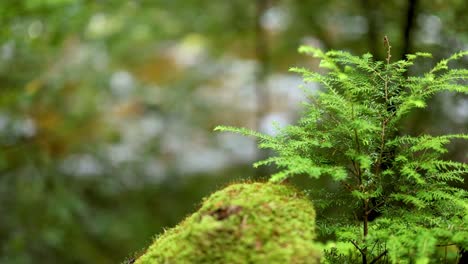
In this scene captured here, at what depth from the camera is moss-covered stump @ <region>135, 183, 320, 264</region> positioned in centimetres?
153

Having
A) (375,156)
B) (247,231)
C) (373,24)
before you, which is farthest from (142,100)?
(247,231)

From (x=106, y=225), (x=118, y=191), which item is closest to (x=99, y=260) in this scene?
(x=106, y=225)

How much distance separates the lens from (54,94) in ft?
18.5

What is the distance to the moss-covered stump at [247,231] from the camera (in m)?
1.53

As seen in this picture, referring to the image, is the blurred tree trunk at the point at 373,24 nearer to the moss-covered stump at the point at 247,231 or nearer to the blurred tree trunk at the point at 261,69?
the blurred tree trunk at the point at 261,69

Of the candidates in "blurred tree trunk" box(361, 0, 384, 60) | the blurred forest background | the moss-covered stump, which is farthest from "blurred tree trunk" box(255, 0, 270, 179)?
the moss-covered stump

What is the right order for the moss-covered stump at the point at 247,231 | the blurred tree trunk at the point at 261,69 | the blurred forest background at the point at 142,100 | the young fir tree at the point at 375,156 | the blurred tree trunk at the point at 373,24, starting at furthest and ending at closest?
the blurred tree trunk at the point at 261,69 → the blurred forest background at the point at 142,100 → the blurred tree trunk at the point at 373,24 → the young fir tree at the point at 375,156 → the moss-covered stump at the point at 247,231

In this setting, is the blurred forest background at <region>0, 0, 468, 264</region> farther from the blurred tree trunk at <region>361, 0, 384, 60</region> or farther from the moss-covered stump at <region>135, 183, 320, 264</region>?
the moss-covered stump at <region>135, 183, 320, 264</region>

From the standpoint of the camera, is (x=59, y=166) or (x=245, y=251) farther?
(x=59, y=166)

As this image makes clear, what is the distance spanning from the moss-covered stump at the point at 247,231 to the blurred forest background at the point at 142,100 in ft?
9.82

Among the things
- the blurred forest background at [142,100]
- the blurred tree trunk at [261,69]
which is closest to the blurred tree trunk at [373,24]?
the blurred forest background at [142,100]

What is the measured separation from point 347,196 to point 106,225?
15.6ft

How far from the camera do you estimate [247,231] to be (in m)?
1.56

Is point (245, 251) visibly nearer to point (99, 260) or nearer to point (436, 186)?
point (436, 186)
